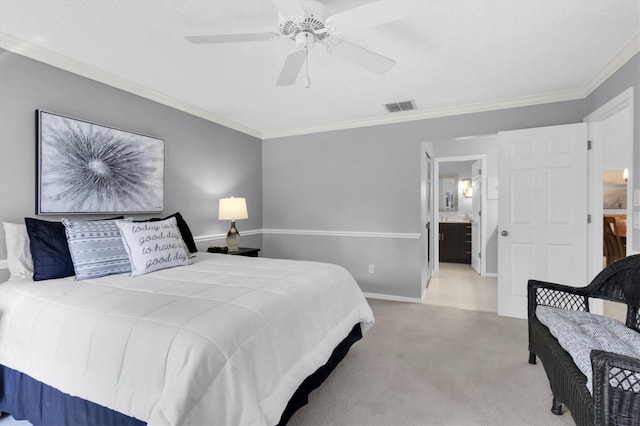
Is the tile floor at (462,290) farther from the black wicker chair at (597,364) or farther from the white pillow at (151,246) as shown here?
the white pillow at (151,246)

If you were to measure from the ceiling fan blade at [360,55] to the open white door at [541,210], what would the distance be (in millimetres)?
2134

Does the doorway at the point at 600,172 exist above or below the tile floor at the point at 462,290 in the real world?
above

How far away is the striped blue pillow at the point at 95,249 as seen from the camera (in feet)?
6.59

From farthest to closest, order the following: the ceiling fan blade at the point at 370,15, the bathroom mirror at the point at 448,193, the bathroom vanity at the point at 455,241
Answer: the bathroom mirror at the point at 448,193, the bathroom vanity at the point at 455,241, the ceiling fan blade at the point at 370,15

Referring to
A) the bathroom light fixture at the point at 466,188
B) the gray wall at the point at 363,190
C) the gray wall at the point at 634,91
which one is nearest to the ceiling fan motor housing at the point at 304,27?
the gray wall at the point at 634,91

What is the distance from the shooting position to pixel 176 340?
1160mm

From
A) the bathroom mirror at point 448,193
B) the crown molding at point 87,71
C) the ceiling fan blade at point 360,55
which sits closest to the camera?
the ceiling fan blade at point 360,55

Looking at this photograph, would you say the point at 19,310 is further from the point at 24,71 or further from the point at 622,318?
the point at 622,318

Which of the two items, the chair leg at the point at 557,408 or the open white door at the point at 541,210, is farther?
the open white door at the point at 541,210

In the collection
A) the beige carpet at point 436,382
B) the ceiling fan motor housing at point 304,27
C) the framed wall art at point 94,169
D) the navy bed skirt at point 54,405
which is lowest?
the beige carpet at point 436,382

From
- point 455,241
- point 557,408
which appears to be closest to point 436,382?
point 557,408

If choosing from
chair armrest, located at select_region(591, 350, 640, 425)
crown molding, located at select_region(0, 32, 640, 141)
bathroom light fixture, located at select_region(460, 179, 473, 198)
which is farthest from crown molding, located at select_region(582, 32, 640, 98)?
bathroom light fixture, located at select_region(460, 179, 473, 198)

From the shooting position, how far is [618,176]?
5.49m

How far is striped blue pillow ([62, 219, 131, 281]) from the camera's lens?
2.01 meters
